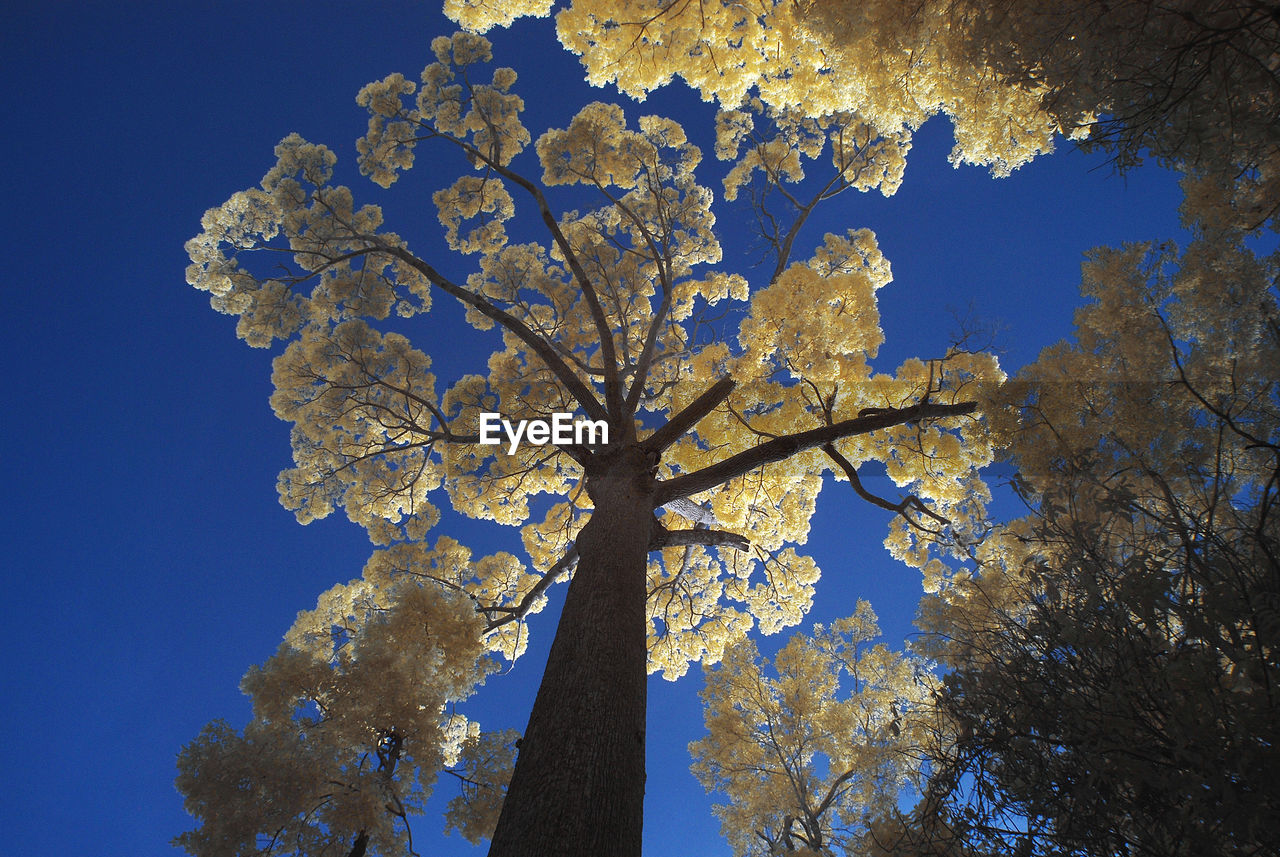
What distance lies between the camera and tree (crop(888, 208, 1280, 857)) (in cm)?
178

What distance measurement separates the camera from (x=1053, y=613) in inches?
107

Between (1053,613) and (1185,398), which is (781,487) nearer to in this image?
(1185,398)

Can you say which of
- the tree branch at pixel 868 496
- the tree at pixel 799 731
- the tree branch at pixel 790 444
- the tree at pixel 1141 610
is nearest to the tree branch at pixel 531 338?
the tree branch at pixel 790 444

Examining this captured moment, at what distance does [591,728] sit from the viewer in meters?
2.89

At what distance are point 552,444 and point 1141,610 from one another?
6.11m

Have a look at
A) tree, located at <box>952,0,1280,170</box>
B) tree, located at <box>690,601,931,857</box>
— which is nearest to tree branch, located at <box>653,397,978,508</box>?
tree, located at <box>952,0,1280,170</box>

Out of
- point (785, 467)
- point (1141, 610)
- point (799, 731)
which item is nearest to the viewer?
point (1141, 610)

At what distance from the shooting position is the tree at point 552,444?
388 cm

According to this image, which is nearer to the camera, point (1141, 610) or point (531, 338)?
point (1141, 610)

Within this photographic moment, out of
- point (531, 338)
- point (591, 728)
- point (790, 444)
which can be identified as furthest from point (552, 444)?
point (591, 728)

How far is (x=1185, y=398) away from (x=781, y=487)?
4839 millimetres

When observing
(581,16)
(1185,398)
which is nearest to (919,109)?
(1185,398)

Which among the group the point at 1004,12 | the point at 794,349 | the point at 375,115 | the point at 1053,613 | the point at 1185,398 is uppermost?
the point at 375,115

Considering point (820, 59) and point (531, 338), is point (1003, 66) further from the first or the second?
point (531, 338)
